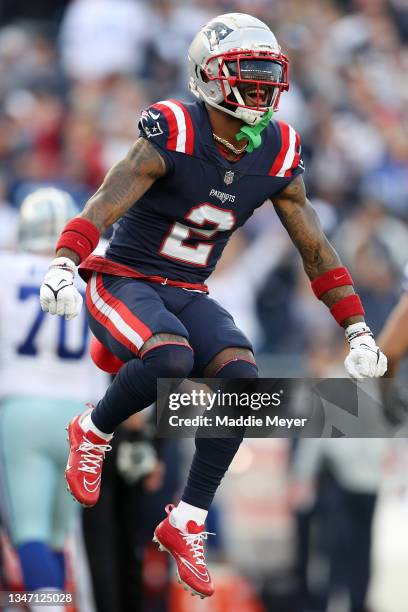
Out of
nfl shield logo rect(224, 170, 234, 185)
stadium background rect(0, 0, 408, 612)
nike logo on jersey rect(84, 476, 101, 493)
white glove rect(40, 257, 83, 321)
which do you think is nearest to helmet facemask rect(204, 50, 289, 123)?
nfl shield logo rect(224, 170, 234, 185)

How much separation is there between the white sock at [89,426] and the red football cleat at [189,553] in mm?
419

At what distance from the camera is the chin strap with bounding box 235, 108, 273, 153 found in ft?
16.8

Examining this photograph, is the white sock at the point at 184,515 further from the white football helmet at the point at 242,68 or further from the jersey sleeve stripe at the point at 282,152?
the white football helmet at the point at 242,68

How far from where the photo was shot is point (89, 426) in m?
5.23

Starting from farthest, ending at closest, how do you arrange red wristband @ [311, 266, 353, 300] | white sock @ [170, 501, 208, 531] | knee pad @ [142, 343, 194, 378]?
red wristband @ [311, 266, 353, 300]
white sock @ [170, 501, 208, 531]
knee pad @ [142, 343, 194, 378]

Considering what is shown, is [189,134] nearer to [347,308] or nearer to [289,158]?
[289,158]

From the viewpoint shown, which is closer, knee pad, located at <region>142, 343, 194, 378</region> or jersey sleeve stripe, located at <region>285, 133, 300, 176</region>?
knee pad, located at <region>142, 343, 194, 378</region>

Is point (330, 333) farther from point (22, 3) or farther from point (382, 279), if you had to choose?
point (22, 3)

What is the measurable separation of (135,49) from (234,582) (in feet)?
16.7

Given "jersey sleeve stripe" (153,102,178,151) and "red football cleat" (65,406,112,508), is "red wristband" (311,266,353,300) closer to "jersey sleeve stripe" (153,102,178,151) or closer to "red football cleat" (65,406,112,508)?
"jersey sleeve stripe" (153,102,178,151)

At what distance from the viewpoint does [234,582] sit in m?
9.09

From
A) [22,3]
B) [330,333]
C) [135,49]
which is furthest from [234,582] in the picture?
[22,3]

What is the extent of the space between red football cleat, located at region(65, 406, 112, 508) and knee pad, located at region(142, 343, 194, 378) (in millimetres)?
456

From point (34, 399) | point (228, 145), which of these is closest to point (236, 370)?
point (228, 145)
